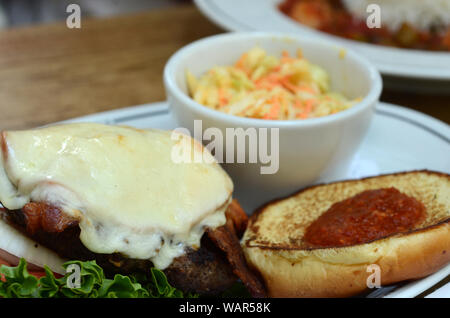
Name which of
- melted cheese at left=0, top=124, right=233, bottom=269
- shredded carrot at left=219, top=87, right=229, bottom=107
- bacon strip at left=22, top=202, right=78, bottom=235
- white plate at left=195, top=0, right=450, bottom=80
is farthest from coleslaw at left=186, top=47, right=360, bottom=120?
bacon strip at left=22, top=202, right=78, bottom=235

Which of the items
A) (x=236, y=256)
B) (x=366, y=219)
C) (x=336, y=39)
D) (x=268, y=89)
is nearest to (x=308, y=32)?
(x=336, y=39)

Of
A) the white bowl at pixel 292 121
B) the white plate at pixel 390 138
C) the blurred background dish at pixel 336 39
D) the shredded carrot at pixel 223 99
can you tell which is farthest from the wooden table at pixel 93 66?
the shredded carrot at pixel 223 99

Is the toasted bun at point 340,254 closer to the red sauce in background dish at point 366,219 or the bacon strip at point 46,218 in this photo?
the red sauce in background dish at point 366,219

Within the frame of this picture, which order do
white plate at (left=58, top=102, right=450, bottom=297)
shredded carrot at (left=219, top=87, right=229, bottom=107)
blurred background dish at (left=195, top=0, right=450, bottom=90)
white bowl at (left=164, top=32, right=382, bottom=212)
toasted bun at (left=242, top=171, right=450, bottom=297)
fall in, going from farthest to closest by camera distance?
blurred background dish at (left=195, top=0, right=450, bottom=90), white plate at (left=58, top=102, right=450, bottom=297), shredded carrot at (left=219, top=87, right=229, bottom=107), white bowl at (left=164, top=32, right=382, bottom=212), toasted bun at (left=242, top=171, right=450, bottom=297)

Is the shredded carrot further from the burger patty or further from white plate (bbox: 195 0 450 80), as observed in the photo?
white plate (bbox: 195 0 450 80)
